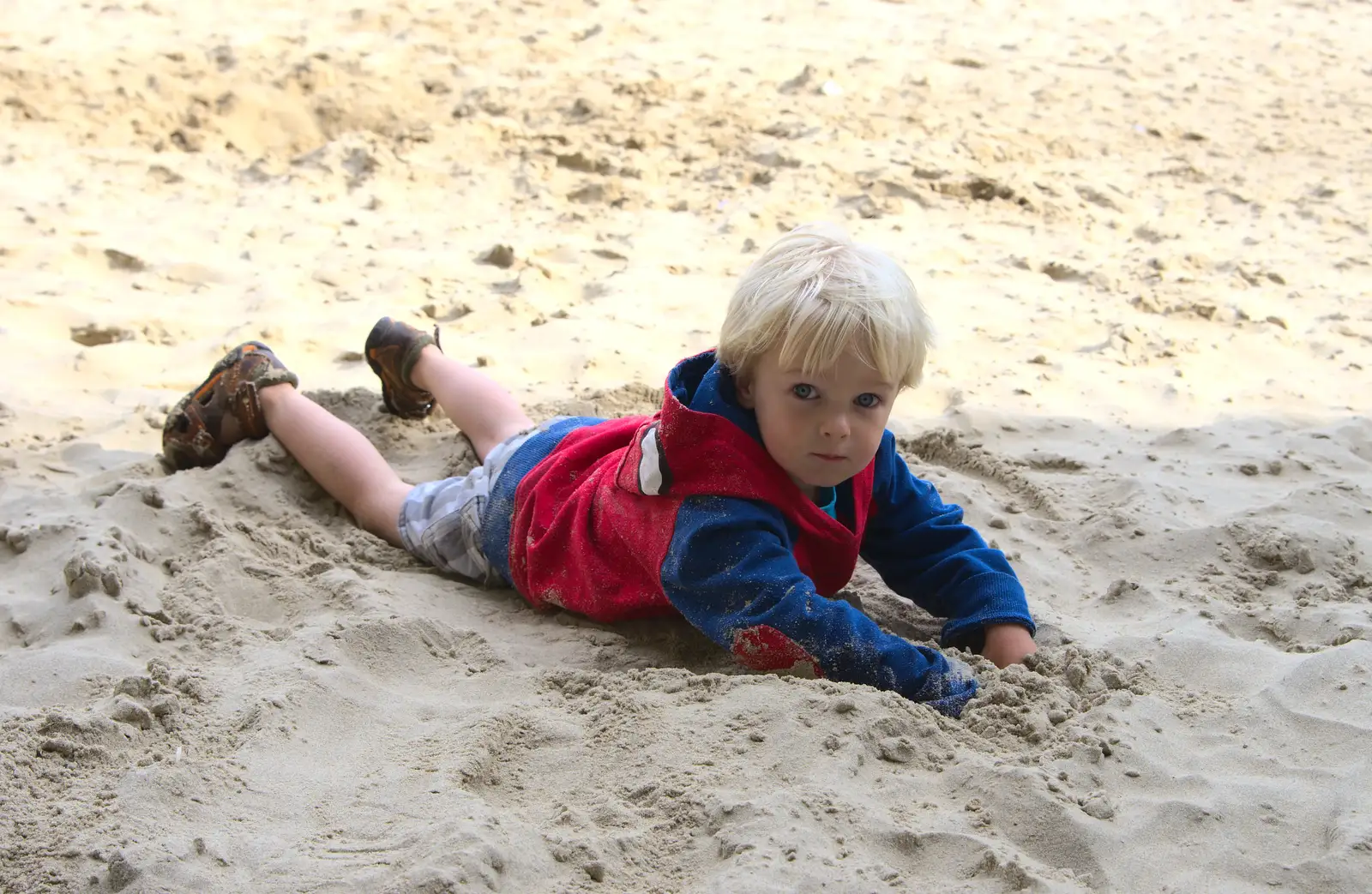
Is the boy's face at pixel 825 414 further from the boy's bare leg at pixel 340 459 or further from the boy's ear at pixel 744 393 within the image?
the boy's bare leg at pixel 340 459

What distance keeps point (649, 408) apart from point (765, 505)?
4.10ft

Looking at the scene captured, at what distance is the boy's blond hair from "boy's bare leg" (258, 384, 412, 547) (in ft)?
3.32

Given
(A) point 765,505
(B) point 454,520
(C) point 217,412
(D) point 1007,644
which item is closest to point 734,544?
(A) point 765,505

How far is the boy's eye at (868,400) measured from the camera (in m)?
2.19

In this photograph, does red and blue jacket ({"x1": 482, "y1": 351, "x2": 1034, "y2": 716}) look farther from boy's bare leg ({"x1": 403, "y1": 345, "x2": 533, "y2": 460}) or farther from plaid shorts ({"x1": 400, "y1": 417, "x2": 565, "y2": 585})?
boy's bare leg ({"x1": 403, "y1": 345, "x2": 533, "y2": 460})

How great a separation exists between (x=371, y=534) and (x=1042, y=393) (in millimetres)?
1937

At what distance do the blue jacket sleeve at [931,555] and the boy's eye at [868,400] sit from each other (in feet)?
1.16

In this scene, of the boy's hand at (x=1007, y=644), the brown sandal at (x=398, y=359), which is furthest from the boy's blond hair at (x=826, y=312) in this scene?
→ the brown sandal at (x=398, y=359)

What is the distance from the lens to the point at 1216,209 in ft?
17.7

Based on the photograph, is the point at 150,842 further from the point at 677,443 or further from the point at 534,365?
the point at 534,365

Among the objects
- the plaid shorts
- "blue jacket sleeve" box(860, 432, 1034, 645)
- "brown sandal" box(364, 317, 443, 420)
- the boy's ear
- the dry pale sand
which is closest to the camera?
the dry pale sand

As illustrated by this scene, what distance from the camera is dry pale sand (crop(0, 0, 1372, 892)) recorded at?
180 centimetres

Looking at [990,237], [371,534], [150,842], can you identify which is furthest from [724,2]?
[150,842]

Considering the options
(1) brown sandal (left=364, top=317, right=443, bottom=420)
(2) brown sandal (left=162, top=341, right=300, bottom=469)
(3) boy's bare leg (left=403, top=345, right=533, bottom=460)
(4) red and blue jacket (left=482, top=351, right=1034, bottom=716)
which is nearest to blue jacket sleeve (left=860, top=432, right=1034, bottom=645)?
(4) red and blue jacket (left=482, top=351, right=1034, bottom=716)
